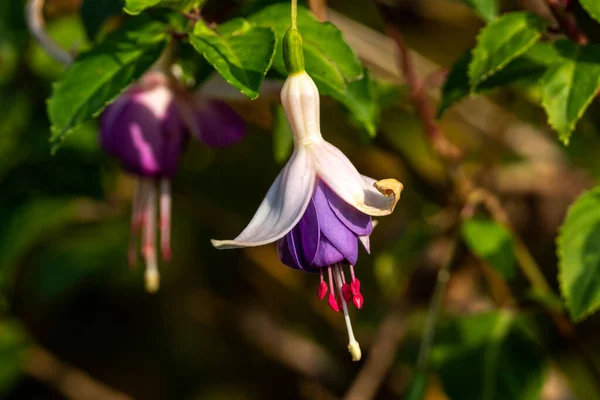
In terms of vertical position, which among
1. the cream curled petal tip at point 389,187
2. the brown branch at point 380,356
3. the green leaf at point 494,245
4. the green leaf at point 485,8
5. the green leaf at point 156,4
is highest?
the green leaf at point 156,4

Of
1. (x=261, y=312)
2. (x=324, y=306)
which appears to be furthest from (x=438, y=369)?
(x=261, y=312)

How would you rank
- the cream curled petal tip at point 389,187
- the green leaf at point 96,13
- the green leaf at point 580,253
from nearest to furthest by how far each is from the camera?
the cream curled petal tip at point 389,187
the green leaf at point 580,253
the green leaf at point 96,13

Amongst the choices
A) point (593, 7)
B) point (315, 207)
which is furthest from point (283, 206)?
point (593, 7)

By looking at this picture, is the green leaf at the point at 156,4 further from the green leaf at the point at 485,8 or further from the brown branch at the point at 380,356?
the brown branch at the point at 380,356

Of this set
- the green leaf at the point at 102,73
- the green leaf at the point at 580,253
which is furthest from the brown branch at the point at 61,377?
the green leaf at the point at 580,253

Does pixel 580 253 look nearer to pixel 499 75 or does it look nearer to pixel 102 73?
pixel 499 75

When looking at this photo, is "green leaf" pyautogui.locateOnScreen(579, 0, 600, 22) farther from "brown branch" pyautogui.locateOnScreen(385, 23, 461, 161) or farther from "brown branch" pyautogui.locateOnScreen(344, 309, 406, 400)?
"brown branch" pyautogui.locateOnScreen(344, 309, 406, 400)

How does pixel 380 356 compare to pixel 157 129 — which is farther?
pixel 380 356

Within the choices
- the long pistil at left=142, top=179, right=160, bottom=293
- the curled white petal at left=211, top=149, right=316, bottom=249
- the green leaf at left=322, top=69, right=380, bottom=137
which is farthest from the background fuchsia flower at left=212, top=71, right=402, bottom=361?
the long pistil at left=142, top=179, right=160, bottom=293

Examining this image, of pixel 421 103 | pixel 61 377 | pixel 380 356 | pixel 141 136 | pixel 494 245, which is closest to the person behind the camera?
pixel 141 136
